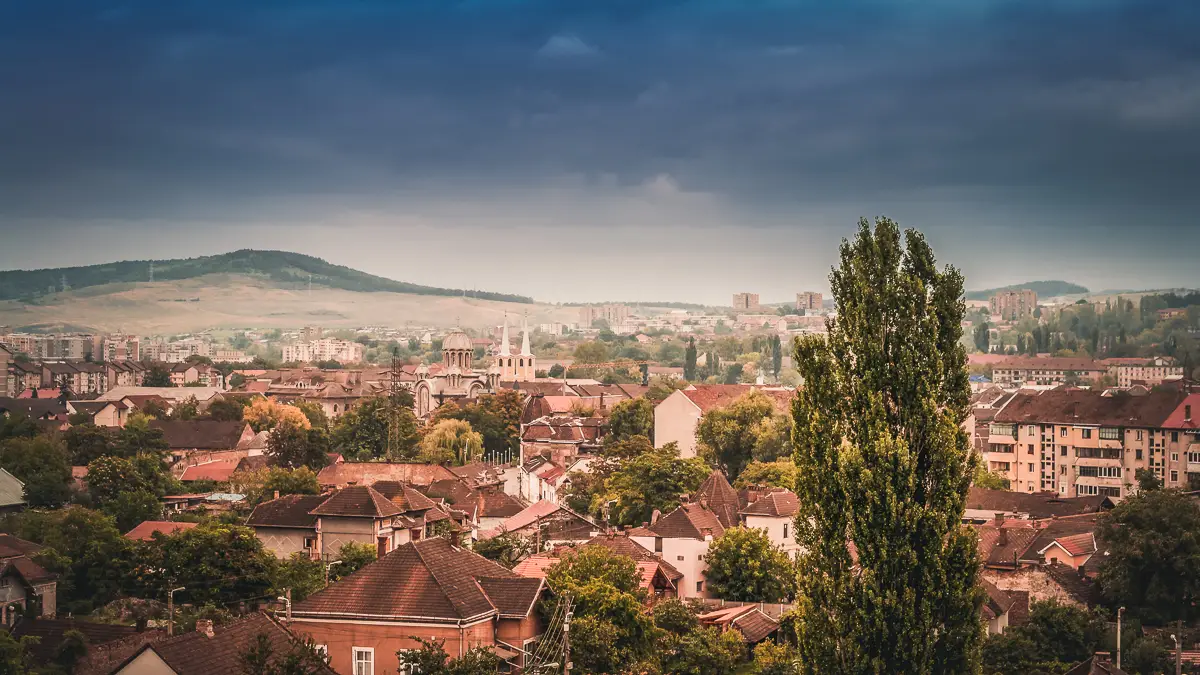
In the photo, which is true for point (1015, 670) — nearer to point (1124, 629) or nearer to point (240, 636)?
point (1124, 629)

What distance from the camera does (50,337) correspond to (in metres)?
197

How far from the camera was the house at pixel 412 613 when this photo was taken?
2109 centimetres

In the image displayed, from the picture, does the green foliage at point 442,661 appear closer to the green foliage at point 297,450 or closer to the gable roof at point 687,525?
the gable roof at point 687,525

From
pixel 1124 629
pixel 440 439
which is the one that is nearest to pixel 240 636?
pixel 1124 629

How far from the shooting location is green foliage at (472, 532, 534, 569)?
112 ft

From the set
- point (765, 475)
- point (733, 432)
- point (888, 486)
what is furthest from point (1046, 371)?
point (888, 486)

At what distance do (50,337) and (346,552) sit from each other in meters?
177

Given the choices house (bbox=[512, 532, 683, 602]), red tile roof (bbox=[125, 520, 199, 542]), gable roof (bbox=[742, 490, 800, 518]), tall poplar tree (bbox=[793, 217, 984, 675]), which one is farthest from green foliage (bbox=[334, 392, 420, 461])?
tall poplar tree (bbox=[793, 217, 984, 675])

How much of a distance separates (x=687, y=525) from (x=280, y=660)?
22.3 m

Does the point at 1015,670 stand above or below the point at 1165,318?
below

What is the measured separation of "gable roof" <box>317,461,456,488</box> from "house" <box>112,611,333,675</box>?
37658mm

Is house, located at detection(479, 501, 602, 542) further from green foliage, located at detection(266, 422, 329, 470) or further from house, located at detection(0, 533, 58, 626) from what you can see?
green foliage, located at detection(266, 422, 329, 470)

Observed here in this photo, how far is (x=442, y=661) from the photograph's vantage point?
19.1 m

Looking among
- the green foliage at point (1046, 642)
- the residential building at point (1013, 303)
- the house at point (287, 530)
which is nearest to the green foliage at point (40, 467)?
the house at point (287, 530)
